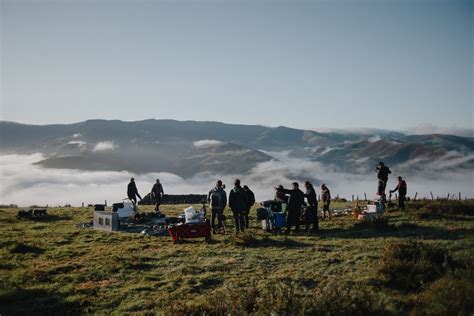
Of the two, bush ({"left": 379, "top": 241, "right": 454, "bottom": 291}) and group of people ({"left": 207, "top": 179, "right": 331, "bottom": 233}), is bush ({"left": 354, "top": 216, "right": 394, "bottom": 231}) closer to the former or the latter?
group of people ({"left": 207, "top": 179, "right": 331, "bottom": 233})

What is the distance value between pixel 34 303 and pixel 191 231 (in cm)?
720

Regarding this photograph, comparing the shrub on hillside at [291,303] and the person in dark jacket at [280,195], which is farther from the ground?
the person in dark jacket at [280,195]

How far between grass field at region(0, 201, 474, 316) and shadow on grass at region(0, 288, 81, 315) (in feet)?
0.08

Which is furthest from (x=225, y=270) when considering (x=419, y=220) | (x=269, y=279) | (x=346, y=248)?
(x=419, y=220)

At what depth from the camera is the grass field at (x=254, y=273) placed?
339 inches

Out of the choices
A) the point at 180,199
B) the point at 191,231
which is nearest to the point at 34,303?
the point at 191,231

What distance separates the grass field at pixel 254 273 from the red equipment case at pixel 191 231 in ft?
1.52

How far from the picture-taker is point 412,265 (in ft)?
34.6

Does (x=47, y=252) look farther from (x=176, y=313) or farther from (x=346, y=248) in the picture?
(x=346, y=248)

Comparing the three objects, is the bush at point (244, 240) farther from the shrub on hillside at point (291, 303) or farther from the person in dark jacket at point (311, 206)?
the shrub on hillside at point (291, 303)

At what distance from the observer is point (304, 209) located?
1862 cm

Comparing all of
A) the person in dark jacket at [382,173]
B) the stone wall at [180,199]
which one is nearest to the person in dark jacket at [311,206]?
the person in dark jacket at [382,173]

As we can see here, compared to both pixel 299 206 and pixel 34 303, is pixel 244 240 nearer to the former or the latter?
pixel 299 206

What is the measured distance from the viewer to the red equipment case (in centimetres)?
1642
